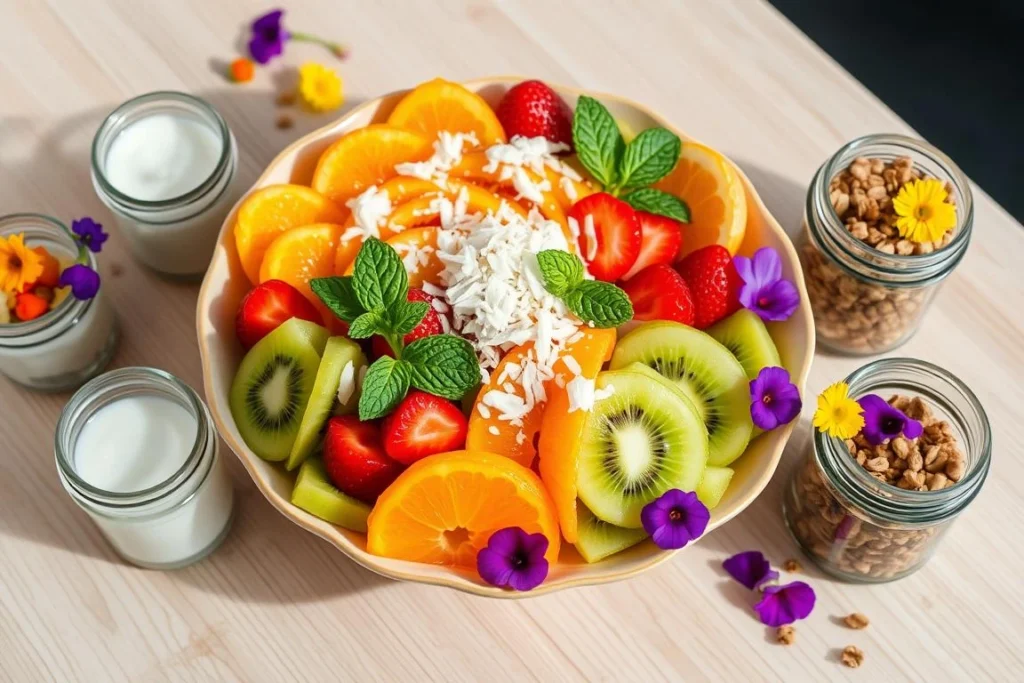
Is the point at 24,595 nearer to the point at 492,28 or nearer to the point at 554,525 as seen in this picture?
the point at 554,525

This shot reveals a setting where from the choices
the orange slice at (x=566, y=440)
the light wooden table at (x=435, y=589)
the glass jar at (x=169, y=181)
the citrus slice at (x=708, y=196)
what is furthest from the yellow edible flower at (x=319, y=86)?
the orange slice at (x=566, y=440)

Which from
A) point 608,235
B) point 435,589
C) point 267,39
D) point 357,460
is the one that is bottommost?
point 435,589

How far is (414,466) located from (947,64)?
2.00 meters

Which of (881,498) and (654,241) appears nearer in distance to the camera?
(881,498)

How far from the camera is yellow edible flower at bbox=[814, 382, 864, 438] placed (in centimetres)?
136

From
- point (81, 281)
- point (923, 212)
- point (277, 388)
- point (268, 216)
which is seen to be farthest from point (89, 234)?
point (923, 212)

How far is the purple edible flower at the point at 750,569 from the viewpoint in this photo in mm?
A: 1486

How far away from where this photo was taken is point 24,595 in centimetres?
148

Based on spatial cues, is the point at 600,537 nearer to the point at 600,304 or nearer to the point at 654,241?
the point at 600,304

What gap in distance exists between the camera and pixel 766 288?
4.82 ft

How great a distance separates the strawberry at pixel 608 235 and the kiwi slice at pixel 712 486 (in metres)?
0.29

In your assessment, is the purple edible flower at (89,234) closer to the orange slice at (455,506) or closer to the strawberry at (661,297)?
the orange slice at (455,506)

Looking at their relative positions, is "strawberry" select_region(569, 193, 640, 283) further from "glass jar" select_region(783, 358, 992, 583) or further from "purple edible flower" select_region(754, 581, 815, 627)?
"purple edible flower" select_region(754, 581, 815, 627)

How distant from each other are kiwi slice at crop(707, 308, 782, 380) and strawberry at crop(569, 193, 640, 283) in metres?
0.16
